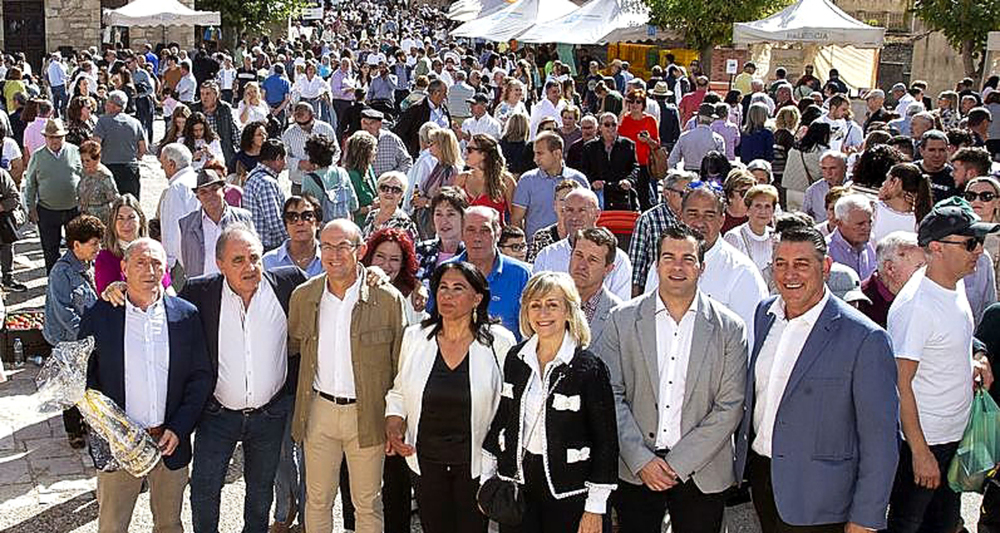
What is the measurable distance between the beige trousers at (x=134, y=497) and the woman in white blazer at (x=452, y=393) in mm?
1051

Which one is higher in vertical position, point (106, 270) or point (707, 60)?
point (707, 60)

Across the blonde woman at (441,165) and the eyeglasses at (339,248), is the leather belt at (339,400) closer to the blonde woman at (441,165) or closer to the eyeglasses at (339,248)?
the eyeglasses at (339,248)

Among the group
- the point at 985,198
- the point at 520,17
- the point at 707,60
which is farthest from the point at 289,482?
the point at 707,60

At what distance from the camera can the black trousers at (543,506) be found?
435 cm

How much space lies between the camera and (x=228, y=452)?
5.01 m

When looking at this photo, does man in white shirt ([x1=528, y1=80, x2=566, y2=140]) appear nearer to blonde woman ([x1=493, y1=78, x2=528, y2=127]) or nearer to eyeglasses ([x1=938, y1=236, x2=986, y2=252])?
blonde woman ([x1=493, y1=78, x2=528, y2=127])

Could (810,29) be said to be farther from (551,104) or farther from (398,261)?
(398,261)

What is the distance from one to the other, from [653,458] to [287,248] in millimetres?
2669

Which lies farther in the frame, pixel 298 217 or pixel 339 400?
pixel 298 217

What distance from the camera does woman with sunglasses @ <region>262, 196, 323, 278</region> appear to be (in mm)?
6102

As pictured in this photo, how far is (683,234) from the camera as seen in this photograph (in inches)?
175

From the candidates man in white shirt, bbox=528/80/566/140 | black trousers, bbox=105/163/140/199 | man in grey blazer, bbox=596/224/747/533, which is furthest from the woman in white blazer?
man in white shirt, bbox=528/80/566/140

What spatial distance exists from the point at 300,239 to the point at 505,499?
7.81ft

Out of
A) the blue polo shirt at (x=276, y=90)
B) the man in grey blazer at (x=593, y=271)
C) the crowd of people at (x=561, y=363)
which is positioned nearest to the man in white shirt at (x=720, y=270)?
the crowd of people at (x=561, y=363)
